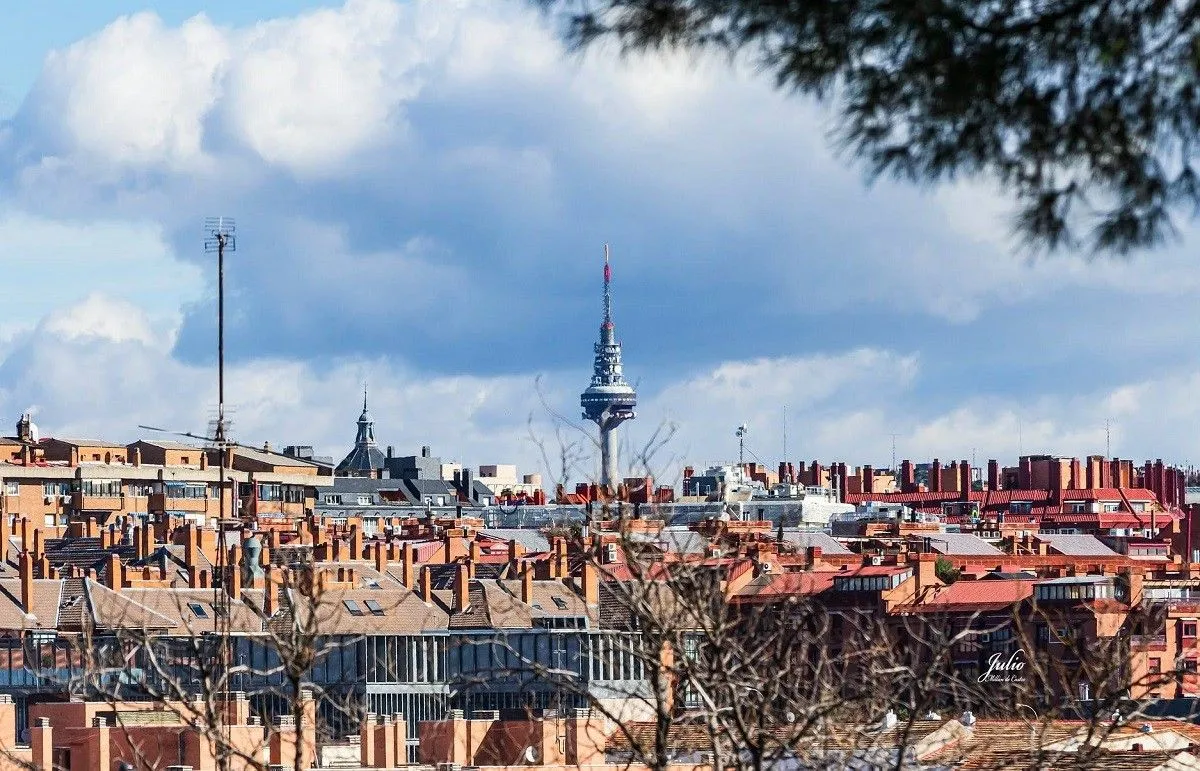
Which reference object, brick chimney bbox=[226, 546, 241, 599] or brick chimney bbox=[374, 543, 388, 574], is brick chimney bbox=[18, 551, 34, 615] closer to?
brick chimney bbox=[226, 546, 241, 599]

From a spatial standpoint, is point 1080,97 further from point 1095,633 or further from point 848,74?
point 1095,633

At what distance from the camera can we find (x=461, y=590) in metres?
91.9

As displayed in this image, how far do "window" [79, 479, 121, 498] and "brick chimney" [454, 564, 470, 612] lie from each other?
63.6 m

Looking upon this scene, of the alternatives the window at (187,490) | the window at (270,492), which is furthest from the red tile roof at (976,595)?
the window at (270,492)

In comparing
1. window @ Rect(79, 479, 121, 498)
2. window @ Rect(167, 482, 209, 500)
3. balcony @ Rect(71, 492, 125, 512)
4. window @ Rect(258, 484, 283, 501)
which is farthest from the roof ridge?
window @ Rect(258, 484, 283, 501)

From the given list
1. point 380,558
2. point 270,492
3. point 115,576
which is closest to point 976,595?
point 380,558

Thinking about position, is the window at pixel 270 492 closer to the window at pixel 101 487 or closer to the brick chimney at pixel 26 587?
the window at pixel 101 487

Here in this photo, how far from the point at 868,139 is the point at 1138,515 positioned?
155 m

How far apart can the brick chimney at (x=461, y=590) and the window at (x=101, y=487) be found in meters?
63.6

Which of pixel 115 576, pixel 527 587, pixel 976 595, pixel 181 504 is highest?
pixel 181 504

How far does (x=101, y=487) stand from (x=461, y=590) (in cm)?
6693

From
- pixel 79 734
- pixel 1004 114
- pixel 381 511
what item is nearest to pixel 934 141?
pixel 1004 114

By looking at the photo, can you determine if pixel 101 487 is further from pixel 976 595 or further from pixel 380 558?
pixel 976 595

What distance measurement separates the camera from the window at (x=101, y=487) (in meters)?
154
